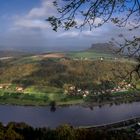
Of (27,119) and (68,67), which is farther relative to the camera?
(68,67)

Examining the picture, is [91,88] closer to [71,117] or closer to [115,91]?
[115,91]

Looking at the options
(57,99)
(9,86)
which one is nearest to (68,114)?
(57,99)

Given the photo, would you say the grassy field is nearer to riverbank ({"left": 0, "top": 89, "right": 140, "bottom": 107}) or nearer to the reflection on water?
riverbank ({"left": 0, "top": 89, "right": 140, "bottom": 107})

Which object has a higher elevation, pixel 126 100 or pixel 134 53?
pixel 134 53

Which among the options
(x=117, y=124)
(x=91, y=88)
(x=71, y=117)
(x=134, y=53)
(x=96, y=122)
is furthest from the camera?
(x=91, y=88)

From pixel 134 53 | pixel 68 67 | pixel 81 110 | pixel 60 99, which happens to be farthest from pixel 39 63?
pixel 134 53

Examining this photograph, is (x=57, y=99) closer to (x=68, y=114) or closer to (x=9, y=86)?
(x=68, y=114)

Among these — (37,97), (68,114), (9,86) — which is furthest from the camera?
(9,86)

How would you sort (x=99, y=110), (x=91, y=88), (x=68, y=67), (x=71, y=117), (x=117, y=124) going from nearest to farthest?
(x=117, y=124), (x=71, y=117), (x=99, y=110), (x=91, y=88), (x=68, y=67)

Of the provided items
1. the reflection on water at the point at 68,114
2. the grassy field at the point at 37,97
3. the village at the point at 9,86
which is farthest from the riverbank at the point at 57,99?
the village at the point at 9,86
